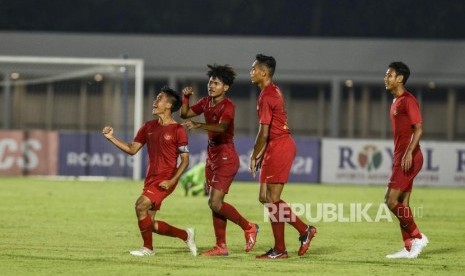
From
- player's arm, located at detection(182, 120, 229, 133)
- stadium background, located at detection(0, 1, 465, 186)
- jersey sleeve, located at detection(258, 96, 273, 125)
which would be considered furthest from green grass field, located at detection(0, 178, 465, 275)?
stadium background, located at detection(0, 1, 465, 186)

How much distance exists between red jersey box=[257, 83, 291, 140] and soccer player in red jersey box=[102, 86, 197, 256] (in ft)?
3.03

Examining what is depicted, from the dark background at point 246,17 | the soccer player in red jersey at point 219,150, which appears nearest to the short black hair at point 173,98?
the soccer player in red jersey at point 219,150

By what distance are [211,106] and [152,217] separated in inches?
57.6

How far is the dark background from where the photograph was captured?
48281 mm

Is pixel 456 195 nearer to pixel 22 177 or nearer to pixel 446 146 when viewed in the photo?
pixel 446 146

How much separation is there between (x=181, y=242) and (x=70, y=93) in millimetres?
24093

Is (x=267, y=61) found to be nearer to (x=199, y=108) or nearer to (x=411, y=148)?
(x=199, y=108)

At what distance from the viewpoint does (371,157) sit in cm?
3384

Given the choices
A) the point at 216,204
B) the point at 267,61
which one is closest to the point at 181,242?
the point at 216,204

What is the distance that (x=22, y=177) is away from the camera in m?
33.6

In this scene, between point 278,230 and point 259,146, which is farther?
point 278,230

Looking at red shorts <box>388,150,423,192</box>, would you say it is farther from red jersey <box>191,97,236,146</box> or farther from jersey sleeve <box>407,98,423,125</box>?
red jersey <box>191,97,236,146</box>

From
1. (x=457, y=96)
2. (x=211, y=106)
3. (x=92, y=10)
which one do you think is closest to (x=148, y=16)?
(x=92, y=10)

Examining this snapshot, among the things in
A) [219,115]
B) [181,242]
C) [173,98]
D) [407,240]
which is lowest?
[181,242]
